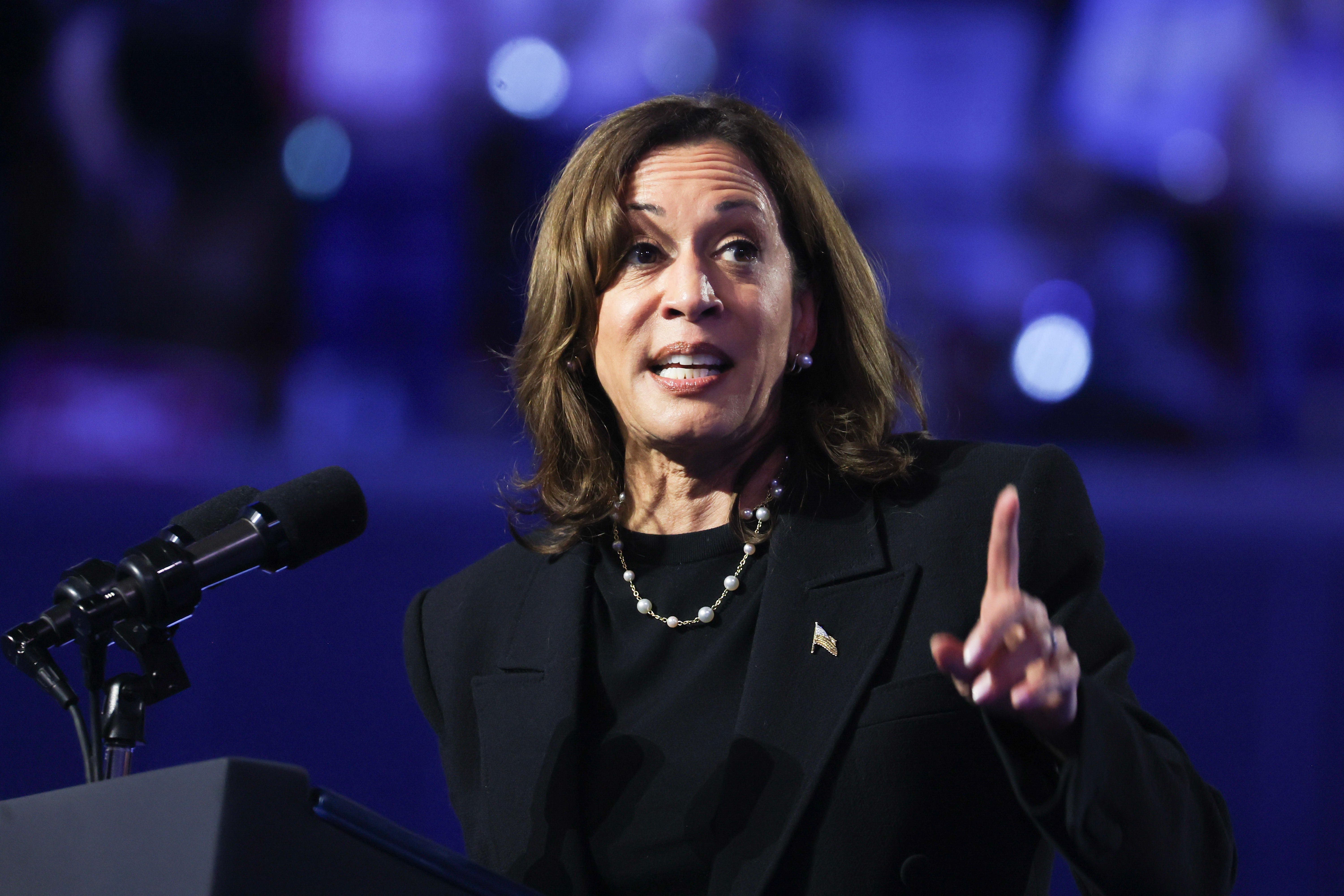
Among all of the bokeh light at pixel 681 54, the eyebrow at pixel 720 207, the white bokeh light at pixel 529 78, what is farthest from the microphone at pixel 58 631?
the bokeh light at pixel 681 54

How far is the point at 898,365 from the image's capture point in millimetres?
1763

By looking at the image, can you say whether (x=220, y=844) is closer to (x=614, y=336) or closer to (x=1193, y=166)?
(x=614, y=336)

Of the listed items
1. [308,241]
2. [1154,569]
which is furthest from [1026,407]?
[308,241]

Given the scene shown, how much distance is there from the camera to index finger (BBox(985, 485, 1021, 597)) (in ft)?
3.23

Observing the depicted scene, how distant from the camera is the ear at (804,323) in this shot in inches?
67.8

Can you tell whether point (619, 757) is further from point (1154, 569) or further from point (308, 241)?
point (308, 241)

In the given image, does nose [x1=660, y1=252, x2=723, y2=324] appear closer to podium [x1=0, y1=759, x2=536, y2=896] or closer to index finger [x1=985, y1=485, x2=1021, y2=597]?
index finger [x1=985, y1=485, x2=1021, y2=597]

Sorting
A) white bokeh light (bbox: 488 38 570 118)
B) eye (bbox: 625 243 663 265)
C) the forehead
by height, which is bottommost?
eye (bbox: 625 243 663 265)

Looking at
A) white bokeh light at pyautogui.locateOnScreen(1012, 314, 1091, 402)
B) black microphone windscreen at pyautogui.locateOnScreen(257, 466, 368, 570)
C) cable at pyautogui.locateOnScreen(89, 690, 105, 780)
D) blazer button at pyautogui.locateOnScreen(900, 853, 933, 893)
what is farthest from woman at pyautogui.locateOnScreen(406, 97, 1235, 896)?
white bokeh light at pyautogui.locateOnScreen(1012, 314, 1091, 402)

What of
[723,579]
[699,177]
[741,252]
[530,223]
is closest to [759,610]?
[723,579]

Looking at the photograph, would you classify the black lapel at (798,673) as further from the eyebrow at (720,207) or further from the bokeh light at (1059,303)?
the bokeh light at (1059,303)

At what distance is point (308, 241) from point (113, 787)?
2.96 meters

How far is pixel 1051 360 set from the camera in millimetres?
3490

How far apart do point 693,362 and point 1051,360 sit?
2207mm
